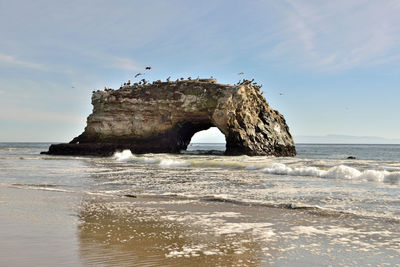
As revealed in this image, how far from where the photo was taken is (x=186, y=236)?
5.09 metres

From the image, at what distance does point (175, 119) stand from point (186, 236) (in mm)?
32390

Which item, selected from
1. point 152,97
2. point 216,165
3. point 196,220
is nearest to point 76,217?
point 196,220

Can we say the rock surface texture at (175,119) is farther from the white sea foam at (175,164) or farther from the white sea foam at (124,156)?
the white sea foam at (175,164)

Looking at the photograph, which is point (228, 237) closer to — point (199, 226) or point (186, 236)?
point (186, 236)

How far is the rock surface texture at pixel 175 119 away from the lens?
114 ft

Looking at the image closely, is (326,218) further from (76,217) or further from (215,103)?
(215,103)

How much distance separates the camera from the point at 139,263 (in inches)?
151

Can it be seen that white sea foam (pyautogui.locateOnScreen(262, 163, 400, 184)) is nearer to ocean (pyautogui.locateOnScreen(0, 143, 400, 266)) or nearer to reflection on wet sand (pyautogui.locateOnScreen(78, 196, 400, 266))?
ocean (pyautogui.locateOnScreen(0, 143, 400, 266))

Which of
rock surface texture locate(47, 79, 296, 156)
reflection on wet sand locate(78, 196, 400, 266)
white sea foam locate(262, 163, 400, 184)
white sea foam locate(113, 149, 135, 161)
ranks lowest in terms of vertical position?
reflection on wet sand locate(78, 196, 400, 266)

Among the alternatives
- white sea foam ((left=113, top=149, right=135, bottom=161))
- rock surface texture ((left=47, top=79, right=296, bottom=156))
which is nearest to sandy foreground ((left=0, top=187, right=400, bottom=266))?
white sea foam ((left=113, top=149, right=135, bottom=161))

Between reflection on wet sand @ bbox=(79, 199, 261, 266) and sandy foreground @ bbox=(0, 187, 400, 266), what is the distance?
0.04 feet

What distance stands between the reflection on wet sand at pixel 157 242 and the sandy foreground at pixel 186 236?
1cm

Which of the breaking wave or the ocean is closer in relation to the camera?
the ocean

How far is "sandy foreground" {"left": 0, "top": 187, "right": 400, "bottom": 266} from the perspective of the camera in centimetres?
400
